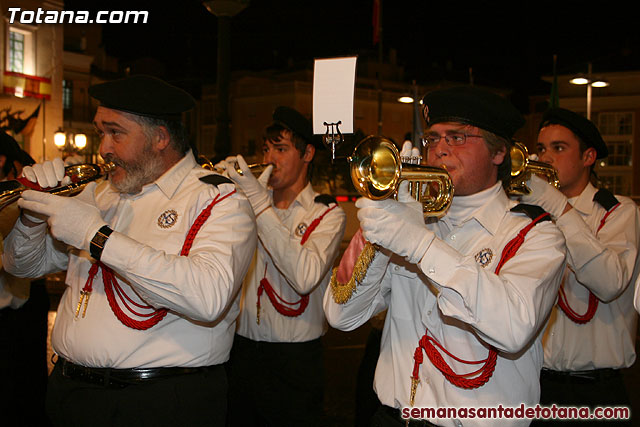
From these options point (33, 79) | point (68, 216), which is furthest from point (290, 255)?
point (33, 79)

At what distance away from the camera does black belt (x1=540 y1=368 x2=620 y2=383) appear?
12.3 ft

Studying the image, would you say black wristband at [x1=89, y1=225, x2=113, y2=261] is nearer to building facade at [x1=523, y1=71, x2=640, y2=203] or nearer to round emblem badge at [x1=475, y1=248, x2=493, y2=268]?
round emblem badge at [x1=475, y1=248, x2=493, y2=268]

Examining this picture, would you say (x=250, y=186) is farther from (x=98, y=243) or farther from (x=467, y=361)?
(x=467, y=361)

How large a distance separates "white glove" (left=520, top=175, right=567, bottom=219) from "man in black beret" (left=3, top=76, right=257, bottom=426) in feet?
5.49

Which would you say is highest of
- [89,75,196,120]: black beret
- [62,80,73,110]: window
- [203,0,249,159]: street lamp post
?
[62,80,73,110]: window

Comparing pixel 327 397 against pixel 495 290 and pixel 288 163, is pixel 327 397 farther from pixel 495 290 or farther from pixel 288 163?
pixel 495 290

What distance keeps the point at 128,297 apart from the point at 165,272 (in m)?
0.40

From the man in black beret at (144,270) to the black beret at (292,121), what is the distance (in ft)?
4.68

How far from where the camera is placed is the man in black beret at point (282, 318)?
13.0 ft

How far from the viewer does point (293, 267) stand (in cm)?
391

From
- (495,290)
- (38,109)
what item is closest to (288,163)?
(495,290)

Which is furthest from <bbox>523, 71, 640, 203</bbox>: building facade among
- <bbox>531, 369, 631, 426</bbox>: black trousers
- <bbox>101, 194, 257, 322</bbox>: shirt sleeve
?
<bbox>101, 194, 257, 322</bbox>: shirt sleeve

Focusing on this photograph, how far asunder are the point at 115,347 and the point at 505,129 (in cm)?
198

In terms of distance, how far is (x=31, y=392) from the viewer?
201 inches
